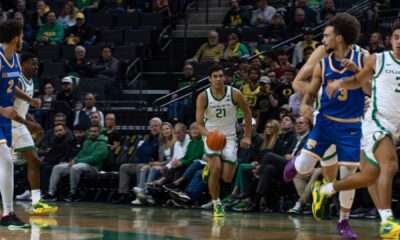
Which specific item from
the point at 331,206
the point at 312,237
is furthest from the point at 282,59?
the point at 312,237

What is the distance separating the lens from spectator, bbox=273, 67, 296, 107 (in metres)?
16.3

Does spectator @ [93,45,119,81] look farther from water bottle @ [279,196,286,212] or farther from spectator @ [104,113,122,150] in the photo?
water bottle @ [279,196,286,212]

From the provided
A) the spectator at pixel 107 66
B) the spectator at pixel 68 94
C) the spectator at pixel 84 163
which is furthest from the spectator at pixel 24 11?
the spectator at pixel 84 163

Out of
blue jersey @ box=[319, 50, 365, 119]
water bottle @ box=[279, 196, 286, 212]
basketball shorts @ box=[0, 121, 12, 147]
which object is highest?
blue jersey @ box=[319, 50, 365, 119]

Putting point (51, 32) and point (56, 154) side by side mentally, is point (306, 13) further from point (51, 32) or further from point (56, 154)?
point (51, 32)

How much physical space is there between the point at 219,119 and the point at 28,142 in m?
2.82

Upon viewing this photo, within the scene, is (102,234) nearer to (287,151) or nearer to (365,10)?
(287,151)

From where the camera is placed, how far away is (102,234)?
9633 millimetres

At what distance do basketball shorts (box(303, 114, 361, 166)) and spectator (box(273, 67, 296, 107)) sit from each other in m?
6.47

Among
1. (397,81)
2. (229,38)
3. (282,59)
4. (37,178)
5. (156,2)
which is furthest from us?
(156,2)

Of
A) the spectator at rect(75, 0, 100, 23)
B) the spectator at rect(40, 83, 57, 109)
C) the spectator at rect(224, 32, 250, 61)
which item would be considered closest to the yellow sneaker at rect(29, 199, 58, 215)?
the spectator at rect(40, 83, 57, 109)

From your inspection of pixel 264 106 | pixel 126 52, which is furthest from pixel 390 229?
pixel 126 52

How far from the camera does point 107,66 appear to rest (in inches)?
781

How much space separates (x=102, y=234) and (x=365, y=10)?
1095 cm
